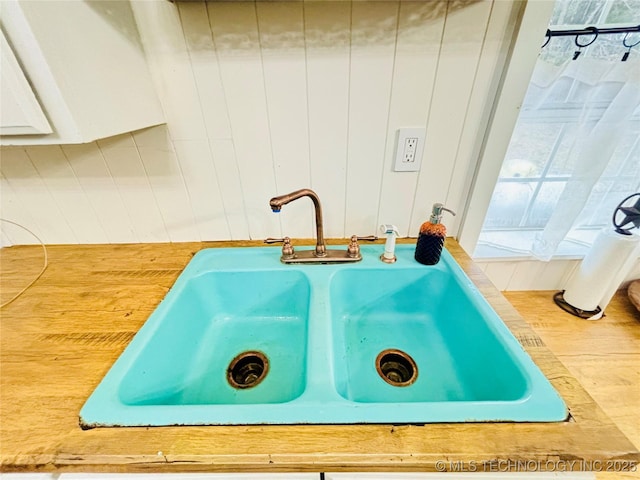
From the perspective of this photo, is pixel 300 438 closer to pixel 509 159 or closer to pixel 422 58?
pixel 422 58

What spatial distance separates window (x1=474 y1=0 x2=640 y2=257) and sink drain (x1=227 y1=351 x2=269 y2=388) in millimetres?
1032

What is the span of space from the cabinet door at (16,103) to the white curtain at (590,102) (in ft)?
4.48

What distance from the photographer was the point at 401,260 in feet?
2.70

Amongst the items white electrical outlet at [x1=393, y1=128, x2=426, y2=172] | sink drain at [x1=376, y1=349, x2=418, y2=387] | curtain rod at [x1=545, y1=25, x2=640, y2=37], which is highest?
curtain rod at [x1=545, y1=25, x2=640, y2=37]

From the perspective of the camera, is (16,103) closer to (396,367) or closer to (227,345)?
(227,345)

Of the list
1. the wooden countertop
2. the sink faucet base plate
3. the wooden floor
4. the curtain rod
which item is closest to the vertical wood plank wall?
the sink faucet base plate

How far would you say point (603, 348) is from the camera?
39.9 inches

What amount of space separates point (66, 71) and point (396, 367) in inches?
40.2

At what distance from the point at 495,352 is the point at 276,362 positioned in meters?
0.55

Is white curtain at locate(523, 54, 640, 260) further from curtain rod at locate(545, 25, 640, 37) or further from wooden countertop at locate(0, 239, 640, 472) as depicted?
wooden countertop at locate(0, 239, 640, 472)

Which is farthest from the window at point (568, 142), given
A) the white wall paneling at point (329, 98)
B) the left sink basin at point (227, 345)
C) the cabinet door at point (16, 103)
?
the cabinet door at point (16, 103)

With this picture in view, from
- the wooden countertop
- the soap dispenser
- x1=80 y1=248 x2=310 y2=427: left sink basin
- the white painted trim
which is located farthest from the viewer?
the soap dispenser

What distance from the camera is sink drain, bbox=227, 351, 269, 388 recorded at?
0.69 metres

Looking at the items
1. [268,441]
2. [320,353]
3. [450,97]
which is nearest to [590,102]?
[450,97]
